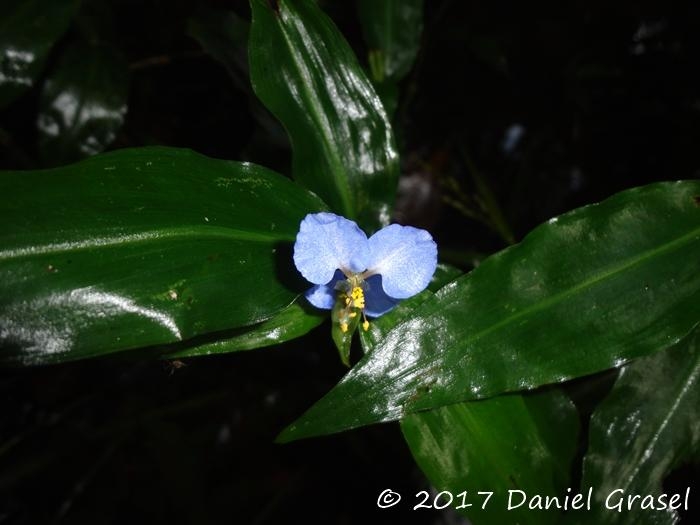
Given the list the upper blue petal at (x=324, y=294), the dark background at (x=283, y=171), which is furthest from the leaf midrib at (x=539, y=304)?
the dark background at (x=283, y=171)

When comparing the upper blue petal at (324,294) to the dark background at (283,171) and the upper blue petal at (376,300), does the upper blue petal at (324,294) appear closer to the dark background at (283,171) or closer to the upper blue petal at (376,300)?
the upper blue petal at (376,300)

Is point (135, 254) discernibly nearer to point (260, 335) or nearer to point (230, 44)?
point (260, 335)

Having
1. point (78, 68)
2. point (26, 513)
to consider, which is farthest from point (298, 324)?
point (26, 513)

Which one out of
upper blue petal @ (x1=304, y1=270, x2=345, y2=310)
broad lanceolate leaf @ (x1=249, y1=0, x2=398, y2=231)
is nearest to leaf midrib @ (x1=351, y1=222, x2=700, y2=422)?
upper blue petal @ (x1=304, y1=270, x2=345, y2=310)

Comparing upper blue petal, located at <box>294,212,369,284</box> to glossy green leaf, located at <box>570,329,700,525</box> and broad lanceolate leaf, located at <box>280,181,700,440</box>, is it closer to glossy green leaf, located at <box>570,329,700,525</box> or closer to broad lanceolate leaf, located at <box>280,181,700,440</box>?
broad lanceolate leaf, located at <box>280,181,700,440</box>

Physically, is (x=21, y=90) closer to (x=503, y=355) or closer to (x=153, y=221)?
(x=153, y=221)

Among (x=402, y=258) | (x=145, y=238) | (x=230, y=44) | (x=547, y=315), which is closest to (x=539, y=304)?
(x=547, y=315)
